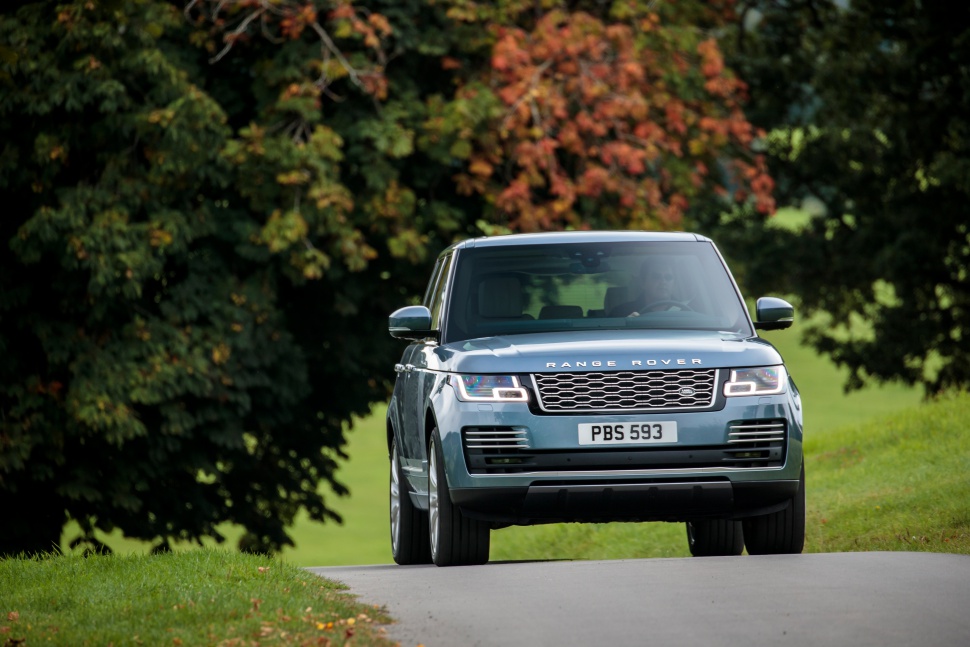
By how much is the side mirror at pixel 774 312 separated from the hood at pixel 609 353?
599mm

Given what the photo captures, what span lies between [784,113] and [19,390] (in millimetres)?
16920

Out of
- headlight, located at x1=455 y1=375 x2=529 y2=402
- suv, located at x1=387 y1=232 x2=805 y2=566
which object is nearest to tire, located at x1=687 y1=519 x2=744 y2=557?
suv, located at x1=387 y1=232 x2=805 y2=566

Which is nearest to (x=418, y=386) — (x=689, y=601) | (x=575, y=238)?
(x=575, y=238)

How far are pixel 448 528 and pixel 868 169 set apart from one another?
2228 centimetres

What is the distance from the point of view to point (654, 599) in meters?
8.71

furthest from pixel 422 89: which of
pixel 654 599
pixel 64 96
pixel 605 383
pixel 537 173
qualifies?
pixel 654 599

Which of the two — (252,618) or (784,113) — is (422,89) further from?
(252,618)

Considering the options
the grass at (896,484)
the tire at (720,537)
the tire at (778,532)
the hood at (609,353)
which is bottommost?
the grass at (896,484)

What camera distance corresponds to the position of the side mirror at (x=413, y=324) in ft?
37.1

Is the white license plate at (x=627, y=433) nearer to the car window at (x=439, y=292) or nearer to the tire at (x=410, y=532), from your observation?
the car window at (x=439, y=292)

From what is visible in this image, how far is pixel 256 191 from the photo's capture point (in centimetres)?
2091

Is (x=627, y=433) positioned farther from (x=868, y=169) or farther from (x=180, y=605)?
(x=868, y=169)

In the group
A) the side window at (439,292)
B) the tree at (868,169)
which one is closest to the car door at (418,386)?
the side window at (439,292)

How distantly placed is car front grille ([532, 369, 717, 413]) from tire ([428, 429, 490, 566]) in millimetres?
789
